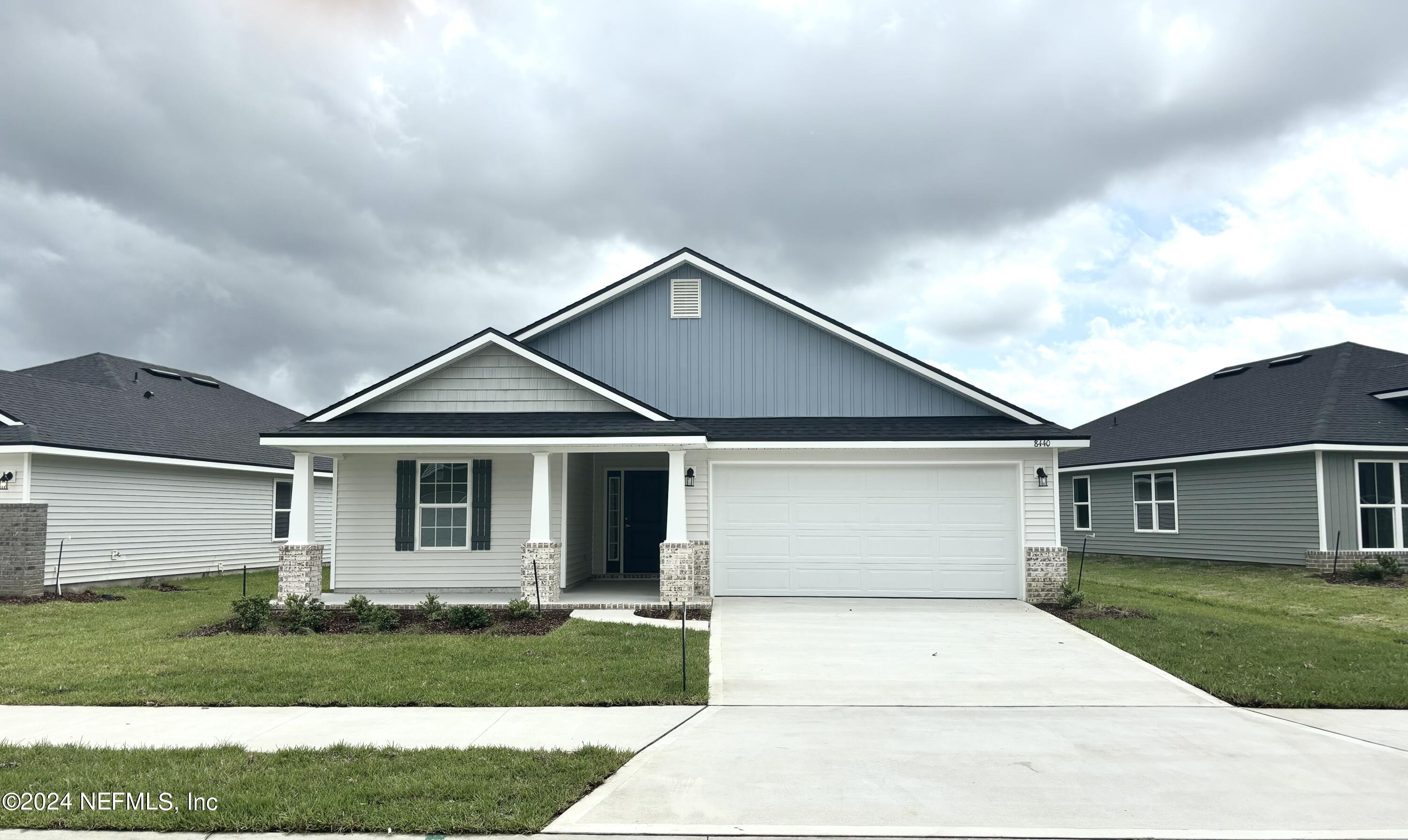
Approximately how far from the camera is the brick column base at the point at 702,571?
14789 millimetres

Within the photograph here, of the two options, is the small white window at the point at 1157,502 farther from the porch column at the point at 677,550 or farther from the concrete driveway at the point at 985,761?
the porch column at the point at 677,550

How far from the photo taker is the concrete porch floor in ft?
46.8

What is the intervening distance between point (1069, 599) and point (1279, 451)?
9100 mm

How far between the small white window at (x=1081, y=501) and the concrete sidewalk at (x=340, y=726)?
75.6 feet

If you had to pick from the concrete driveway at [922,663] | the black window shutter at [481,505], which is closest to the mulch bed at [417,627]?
the concrete driveway at [922,663]

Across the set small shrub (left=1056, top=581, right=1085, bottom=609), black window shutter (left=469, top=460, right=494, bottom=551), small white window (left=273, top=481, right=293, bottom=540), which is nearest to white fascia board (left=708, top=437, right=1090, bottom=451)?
small shrub (left=1056, top=581, right=1085, bottom=609)

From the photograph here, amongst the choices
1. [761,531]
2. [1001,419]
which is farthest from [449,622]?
[1001,419]

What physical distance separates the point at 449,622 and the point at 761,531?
570 cm

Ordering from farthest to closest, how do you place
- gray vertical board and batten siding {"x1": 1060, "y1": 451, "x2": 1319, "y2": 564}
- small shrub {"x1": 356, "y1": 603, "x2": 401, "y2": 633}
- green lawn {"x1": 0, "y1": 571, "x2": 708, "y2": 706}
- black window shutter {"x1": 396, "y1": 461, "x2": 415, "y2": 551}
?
gray vertical board and batten siding {"x1": 1060, "y1": 451, "x2": 1319, "y2": 564} < black window shutter {"x1": 396, "y1": 461, "x2": 415, "y2": 551} < small shrub {"x1": 356, "y1": 603, "x2": 401, "y2": 633} < green lawn {"x1": 0, "y1": 571, "x2": 708, "y2": 706}

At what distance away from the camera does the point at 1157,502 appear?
2466cm

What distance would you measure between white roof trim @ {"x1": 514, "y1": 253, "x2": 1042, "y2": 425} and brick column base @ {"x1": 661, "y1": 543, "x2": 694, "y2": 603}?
5365 millimetres

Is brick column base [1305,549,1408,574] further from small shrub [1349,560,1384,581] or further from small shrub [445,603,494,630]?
small shrub [445,603,494,630]

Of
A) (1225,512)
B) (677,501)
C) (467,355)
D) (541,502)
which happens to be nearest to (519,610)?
(541,502)

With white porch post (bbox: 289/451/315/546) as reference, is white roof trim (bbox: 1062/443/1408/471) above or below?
above
